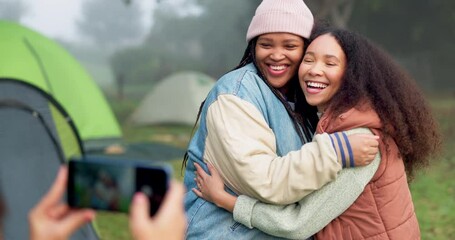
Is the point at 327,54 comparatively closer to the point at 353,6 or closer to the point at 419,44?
the point at 353,6

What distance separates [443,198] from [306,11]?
15.9 feet

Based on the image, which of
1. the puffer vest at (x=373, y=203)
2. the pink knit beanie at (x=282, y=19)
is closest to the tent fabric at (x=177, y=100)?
the pink knit beanie at (x=282, y=19)

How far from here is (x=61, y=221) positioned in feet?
3.05

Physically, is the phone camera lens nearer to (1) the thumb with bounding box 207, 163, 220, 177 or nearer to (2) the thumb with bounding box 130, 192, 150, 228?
(2) the thumb with bounding box 130, 192, 150, 228

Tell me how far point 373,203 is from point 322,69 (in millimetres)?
449

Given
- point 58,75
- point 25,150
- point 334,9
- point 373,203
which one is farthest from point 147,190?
point 334,9

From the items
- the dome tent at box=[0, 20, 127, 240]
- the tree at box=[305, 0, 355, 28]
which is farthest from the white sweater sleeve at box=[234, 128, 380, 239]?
the tree at box=[305, 0, 355, 28]

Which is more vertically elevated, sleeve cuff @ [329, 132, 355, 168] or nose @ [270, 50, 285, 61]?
nose @ [270, 50, 285, 61]

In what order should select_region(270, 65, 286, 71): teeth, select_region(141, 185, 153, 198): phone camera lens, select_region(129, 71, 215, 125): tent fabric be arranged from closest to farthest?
1. select_region(141, 185, 153, 198): phone camera lens
2. select_region(270, 65, 286, 71): teeth
3. select_region(129, 71, 215, 125): tent fabric

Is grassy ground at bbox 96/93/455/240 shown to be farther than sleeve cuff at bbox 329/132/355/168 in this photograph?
Yes

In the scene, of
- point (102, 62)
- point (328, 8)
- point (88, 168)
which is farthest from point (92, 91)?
point (102, 62)

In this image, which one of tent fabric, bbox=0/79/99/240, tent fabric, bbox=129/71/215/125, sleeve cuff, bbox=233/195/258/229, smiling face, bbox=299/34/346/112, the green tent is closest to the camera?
sleeve cuff, bbox=233/195/258/229

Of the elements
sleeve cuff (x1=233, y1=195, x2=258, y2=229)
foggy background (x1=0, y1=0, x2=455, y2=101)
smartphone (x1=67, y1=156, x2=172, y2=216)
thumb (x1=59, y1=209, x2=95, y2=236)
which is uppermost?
smartphone (x1=67, y1=156, x2=172, y2=216)

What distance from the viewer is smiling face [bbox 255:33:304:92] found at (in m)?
2.20
